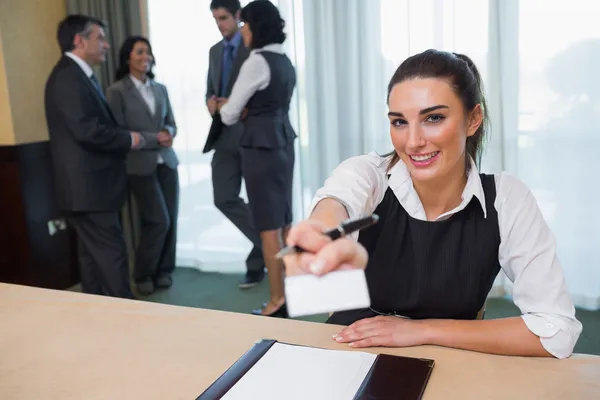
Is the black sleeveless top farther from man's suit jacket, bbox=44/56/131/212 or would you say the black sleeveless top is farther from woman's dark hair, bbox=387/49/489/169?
man's suit jacket, bbox=44/56/131/212

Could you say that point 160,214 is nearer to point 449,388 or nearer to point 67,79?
point 67,79

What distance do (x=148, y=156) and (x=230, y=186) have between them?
20.2 inches

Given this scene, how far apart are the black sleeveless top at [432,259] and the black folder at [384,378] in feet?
0.94

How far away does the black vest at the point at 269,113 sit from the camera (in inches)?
110

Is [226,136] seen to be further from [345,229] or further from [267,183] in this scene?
[345,229]

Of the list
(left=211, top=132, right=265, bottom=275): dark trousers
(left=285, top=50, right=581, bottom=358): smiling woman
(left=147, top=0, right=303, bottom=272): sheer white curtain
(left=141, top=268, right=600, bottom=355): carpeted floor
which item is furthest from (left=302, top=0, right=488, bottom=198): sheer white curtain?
(left=285, top=50, right=581, bottom=358): smiling woman

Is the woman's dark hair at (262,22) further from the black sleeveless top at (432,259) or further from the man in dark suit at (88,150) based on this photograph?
the black sleeveless top at (432,259)

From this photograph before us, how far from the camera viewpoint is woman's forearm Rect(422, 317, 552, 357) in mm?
1097

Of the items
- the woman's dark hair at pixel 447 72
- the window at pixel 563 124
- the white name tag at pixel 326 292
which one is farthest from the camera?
the window at pixel 563 124

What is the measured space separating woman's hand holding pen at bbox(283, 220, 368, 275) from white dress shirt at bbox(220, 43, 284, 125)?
6.70 ft

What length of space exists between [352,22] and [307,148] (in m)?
0.77

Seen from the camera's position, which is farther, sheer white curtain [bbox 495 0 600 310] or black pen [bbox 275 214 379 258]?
sheer white curtain [bbox 495 0 600 310]

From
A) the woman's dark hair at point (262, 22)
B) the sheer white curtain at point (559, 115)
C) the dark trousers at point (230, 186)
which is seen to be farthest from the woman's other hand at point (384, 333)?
the dark trousers at point (230, 186)

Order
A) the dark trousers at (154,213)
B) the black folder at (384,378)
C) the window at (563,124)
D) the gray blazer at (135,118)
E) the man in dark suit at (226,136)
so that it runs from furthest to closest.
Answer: the dark trousers at (154,213)
the gray blazer at (135,118)
the man in dark suit at (226,136)
the window at (563,124)
the black folder at (384,378)
